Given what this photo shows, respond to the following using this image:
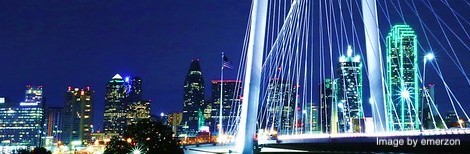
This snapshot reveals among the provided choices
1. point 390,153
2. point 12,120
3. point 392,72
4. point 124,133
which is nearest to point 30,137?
point 12,120

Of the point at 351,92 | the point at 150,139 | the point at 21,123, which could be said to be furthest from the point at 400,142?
the point at 21,123

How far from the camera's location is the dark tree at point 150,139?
2952 centimetres

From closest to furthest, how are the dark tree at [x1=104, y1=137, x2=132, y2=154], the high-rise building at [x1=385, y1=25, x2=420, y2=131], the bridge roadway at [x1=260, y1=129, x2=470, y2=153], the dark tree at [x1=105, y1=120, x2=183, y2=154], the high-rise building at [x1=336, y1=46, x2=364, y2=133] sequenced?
the bridge roadway at [x1=260, y1=129, x2=470, y2=153] → the dark tree at [x1=105, y1=120, x2=183, y2=154] → the dark tree at [x1=104, y1=137, x2=132, y2=154] → the high-rise building at [x1=385, y1=25, x2=420, y2=131] → the high-rise building at [x1=336, y1=46, x2=364, y2=133]

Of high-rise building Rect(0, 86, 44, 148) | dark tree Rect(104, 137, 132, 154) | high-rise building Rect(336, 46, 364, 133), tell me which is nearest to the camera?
dark tree Rect(104, 137, 132, 154)

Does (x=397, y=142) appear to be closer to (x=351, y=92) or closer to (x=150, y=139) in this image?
(x=150, y=139)

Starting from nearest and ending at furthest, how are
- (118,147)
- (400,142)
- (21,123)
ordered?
(400,142) < (118,147) < (21,123)

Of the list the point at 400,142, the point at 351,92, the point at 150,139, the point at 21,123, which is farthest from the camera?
the point at 21,123

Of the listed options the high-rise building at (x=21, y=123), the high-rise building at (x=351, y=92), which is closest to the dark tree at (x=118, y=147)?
the high-rise building at (x=351, y=92)

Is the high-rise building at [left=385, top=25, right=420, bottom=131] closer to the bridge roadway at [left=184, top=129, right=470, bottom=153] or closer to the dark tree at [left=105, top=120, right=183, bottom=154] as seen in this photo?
the bridge roadway at [left=184, top=129, right=470, bottom=153]

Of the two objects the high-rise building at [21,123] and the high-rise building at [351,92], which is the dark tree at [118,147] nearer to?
the high-rise building at [351,92]

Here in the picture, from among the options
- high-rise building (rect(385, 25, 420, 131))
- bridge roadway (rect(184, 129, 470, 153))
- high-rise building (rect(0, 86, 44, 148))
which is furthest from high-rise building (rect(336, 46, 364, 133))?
high-rise building (rect(0, 86, 44, 148))

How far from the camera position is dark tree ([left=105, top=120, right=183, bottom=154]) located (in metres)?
29.5

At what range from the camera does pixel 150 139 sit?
98.3 ft

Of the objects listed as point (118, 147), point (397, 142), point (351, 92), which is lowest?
point (118, 147)
